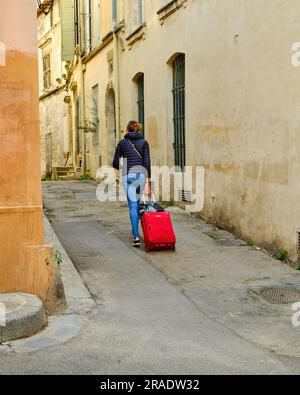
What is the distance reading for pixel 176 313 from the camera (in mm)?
5254

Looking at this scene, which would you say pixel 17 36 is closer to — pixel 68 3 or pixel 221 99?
pixel 221 99

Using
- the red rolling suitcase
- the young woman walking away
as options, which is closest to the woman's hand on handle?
the young woman walking away

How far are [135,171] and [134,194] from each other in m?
0.33

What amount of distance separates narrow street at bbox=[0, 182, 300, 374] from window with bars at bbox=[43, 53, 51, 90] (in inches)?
731

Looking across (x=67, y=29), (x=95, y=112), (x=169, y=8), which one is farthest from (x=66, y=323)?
(x=67, y=29)

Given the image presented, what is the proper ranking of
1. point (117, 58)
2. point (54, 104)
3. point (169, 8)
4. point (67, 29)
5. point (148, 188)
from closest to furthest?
point (148, 188) → point (169, 8) → point (117, 58) → point (67, 29) → point (54, 104)

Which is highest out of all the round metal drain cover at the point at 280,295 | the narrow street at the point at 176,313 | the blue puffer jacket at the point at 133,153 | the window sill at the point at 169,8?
the window sill at the point at 169,8

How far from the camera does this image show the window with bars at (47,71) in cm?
2667

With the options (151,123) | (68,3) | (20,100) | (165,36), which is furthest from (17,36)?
(68,3)

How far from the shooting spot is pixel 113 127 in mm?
17438

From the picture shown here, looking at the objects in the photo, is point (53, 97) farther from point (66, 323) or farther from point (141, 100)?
point (66, 323)

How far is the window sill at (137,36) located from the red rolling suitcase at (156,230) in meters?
6.95

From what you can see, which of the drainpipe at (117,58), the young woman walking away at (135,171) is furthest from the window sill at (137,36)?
the young woman walking away at (135,171)

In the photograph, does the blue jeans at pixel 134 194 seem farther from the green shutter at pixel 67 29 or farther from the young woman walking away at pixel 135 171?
the green shutter at pixel 67 29
